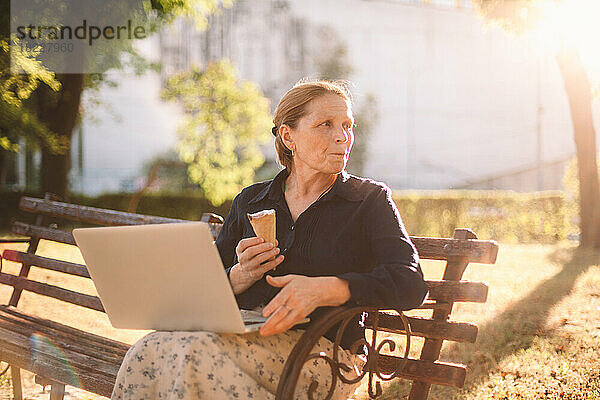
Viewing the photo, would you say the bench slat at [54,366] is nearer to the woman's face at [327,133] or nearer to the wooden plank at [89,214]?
the wooden plank at [89,214]

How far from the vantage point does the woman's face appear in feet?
8.81

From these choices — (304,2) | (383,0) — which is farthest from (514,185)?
(304,2)

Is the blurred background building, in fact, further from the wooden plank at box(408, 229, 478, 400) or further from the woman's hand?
the woman's hand

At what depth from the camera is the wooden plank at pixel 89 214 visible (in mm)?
4133

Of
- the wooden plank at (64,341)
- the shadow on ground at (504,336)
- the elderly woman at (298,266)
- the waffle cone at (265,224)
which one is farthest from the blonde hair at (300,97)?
the shadow on ground at (504,336)

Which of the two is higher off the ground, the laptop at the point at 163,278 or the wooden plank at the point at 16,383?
the laptop at the point at 163,278

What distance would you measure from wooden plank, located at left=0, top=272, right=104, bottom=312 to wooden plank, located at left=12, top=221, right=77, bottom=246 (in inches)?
11.9

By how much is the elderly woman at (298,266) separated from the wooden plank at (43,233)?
2041mm

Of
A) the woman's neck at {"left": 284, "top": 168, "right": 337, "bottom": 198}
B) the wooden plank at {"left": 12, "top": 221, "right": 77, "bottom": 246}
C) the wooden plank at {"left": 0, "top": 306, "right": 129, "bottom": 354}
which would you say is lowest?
the wooden plank at {"left": 0, "top": 306, "right": 129, "bottom": 354}

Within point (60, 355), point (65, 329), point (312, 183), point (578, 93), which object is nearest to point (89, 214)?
point (65, 329)

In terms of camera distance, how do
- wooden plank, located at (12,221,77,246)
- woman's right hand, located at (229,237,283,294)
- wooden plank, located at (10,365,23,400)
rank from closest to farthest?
1. woman's right hand, located at (229,237,283,294)
2. wooden plank, located at (10,365,23,400)
3. wooden plank, located at (12,221,77,246)

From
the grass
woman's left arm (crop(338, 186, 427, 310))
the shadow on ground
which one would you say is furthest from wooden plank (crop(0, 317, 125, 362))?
the shadow on ground

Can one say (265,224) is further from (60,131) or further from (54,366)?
(60,131)

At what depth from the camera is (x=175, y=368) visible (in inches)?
87.3
